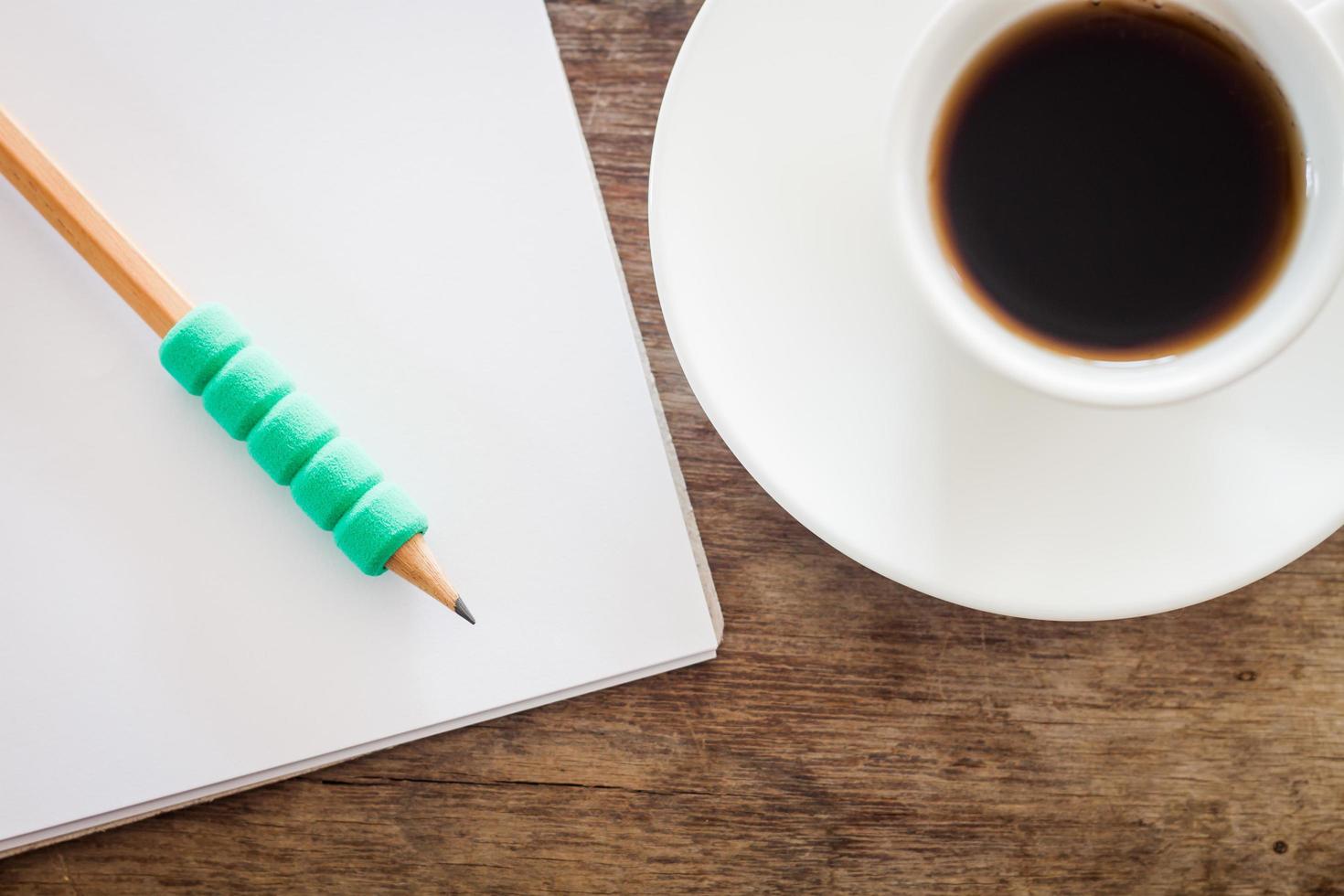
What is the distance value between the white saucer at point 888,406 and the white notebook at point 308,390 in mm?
128

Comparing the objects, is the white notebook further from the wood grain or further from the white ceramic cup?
the white ceramic cup

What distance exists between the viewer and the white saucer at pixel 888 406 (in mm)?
608

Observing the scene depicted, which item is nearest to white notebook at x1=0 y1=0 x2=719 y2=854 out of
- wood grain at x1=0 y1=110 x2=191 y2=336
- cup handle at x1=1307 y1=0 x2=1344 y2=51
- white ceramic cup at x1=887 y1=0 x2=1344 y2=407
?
wood grain at x1=0 y1=110 x2=191 y2=336

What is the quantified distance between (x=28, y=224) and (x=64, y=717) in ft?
1.20

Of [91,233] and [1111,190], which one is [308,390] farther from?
[1111,190]

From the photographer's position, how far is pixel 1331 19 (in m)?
0.55

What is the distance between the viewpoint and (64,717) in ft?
2.36

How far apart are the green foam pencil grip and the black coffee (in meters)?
0.42

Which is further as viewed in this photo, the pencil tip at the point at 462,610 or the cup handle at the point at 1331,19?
the pencil tip at the point at 462,610

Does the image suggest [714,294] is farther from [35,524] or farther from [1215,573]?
[35,524]

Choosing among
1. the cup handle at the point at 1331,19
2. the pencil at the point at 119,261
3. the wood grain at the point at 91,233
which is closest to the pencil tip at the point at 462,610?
the pencil at the point at 119,261

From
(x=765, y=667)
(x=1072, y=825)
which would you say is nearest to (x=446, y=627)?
(x=765, y=667)

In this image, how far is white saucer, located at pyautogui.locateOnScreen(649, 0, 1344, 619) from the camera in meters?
0.61

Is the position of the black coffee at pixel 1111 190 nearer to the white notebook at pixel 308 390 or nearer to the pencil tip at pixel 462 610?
the white notebook at pixel 308 390
